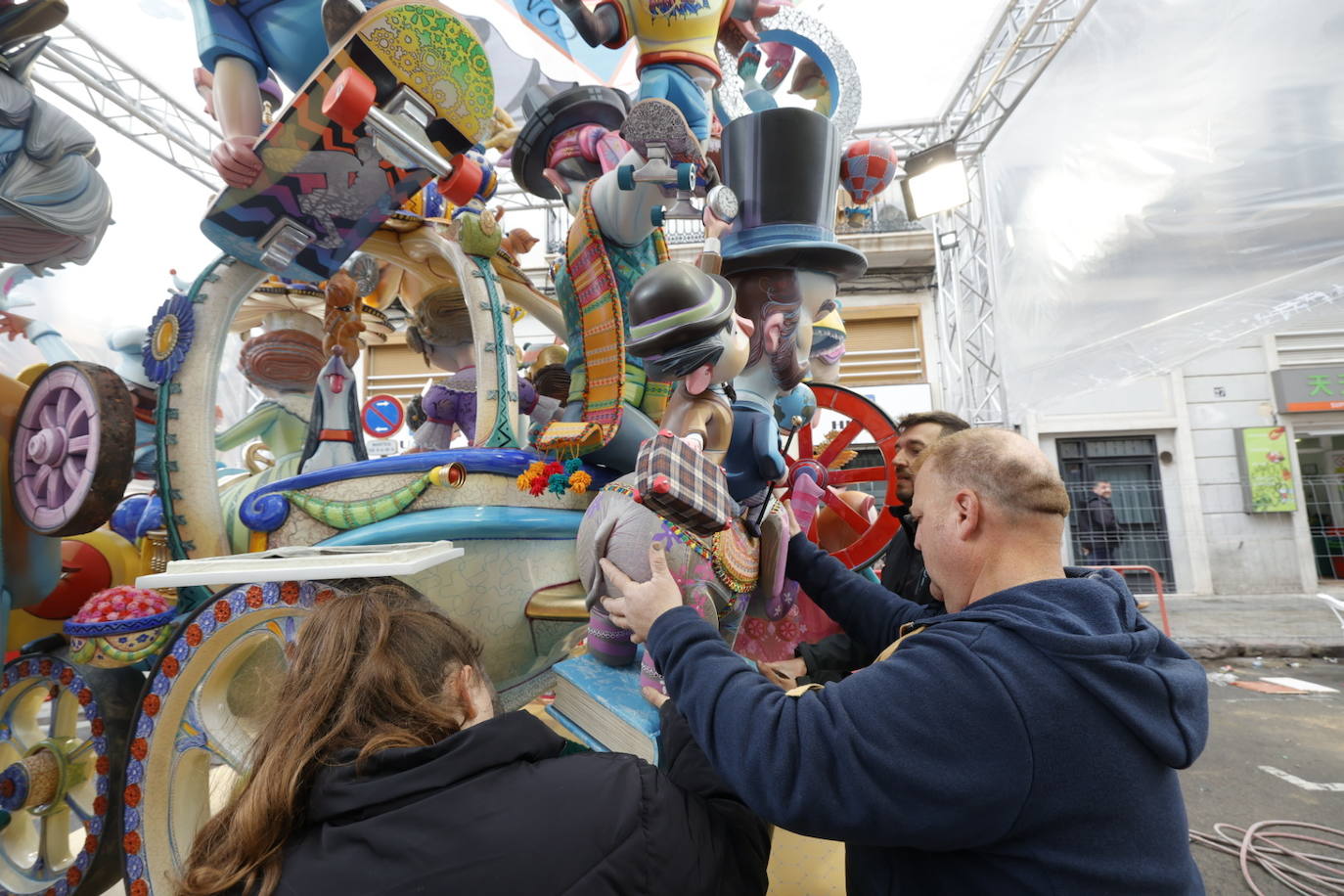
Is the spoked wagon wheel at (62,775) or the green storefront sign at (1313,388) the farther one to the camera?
the green storefront sign at (1313,388)

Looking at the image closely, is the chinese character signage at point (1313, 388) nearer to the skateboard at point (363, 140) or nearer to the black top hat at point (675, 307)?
the black top hat at point (675, 307)

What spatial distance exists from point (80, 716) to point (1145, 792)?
224 centimetres

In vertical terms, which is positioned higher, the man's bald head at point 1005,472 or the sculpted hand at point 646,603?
the man's bald head at point 1005,472

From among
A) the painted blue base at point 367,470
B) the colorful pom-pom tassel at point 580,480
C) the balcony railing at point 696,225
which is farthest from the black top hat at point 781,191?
the balcony railing at point 696,225

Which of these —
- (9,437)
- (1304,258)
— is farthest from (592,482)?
(1304,258)

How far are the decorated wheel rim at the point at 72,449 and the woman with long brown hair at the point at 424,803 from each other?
105 cm

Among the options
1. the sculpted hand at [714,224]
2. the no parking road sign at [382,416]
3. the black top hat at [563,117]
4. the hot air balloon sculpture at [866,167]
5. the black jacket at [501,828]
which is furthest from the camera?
the no parking road sign at [382,416]

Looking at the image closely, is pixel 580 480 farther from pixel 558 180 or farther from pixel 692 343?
pixel 558 180

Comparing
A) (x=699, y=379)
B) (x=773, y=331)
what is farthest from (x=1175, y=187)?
(x=699, y=379)

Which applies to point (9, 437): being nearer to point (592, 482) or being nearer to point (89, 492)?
point (89, 492)

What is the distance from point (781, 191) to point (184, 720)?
2.00 meters

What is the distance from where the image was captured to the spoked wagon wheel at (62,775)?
1550mm

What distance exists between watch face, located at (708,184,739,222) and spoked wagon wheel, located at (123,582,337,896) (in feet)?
3.91

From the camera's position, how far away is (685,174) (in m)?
1.64
